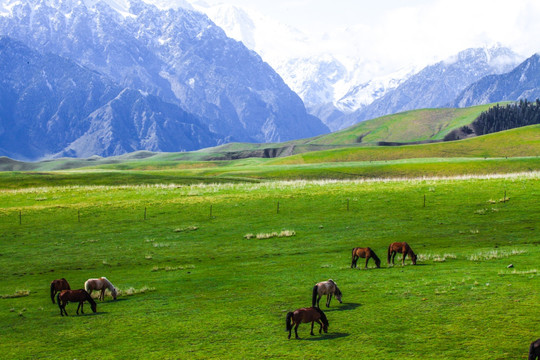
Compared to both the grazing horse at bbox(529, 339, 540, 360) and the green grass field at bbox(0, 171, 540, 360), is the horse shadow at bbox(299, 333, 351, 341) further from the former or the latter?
the grazing horse at bbox(529, 339, 540, 360)

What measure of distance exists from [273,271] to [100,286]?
10.5m

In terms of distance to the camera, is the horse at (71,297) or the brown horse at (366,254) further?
the brown horse at (366,254)

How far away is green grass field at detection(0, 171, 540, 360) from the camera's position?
19.5 meters

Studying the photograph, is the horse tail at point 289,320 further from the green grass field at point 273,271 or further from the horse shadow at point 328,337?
the horse shadow at point 328,337

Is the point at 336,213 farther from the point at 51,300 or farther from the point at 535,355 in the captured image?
the point at 535,355

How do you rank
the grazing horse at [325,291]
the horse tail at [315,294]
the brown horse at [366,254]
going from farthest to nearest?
the brown horse at [366,254], the grazing horse at [325,291], the horse tail at [315,294]

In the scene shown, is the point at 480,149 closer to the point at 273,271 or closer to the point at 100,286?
the point at 273,271

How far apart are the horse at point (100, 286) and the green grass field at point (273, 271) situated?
603 millimetres

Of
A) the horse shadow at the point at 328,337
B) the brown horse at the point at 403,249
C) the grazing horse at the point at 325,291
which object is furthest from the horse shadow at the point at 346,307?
the brown horse at the point at 403,249

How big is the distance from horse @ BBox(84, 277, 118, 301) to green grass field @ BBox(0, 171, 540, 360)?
60 cm

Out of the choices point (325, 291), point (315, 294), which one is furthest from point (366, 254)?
point (315, 294)

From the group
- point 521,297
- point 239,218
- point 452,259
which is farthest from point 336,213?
point 521,297

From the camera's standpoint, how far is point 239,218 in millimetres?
56156

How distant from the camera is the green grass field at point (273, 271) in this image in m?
19.5
